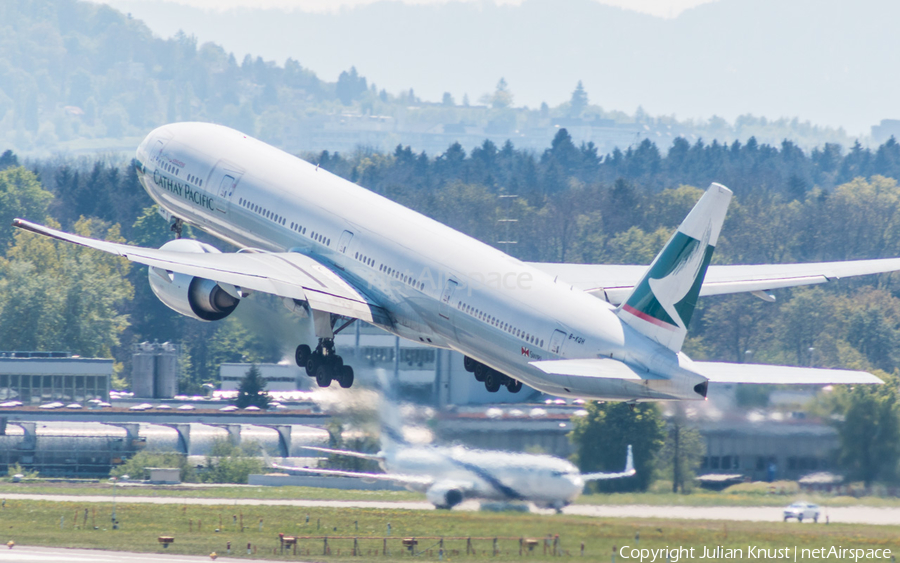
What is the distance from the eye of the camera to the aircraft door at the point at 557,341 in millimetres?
34853

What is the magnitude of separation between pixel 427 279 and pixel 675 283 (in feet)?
26.4

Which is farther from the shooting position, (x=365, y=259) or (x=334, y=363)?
(x=334, y=363)

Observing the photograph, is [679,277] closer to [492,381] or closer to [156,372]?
[492,381]

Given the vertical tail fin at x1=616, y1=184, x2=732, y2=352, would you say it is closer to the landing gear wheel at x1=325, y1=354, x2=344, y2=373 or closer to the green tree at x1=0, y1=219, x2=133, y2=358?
the landing gear wheel at x1=325, y1=354, x2=344, y2=373

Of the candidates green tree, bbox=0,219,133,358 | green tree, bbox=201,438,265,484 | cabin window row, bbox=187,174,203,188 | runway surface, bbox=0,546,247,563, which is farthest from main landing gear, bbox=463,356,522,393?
green tree, bbox=0,219,133,358

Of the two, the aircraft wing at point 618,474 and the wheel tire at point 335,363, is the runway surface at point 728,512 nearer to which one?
the aircraft wing at point 618,474

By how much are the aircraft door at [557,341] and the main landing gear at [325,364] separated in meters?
9.62

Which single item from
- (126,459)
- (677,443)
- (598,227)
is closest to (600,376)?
(677,443)

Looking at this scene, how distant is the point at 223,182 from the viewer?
44812 millimetres

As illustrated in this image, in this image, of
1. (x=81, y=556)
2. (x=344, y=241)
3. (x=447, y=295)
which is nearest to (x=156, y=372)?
(x=81, y=556)

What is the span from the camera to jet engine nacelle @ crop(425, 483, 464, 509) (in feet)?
128

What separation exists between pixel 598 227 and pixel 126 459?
86942 millimetres

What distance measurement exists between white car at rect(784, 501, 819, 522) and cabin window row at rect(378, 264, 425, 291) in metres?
11.6

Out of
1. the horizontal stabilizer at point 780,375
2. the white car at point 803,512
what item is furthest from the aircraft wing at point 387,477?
the horizontal stabilizer at point 780,375
